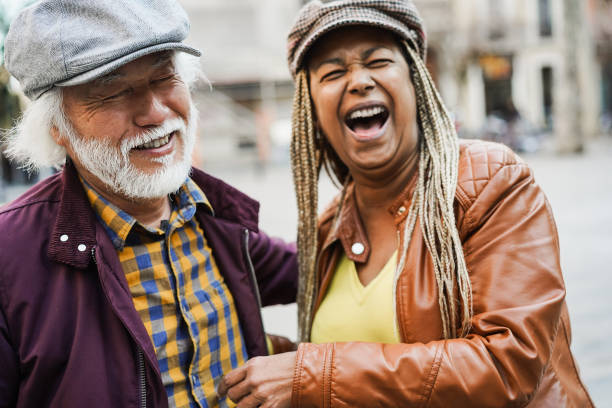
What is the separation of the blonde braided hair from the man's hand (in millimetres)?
446

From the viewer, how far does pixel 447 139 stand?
1.97 metres

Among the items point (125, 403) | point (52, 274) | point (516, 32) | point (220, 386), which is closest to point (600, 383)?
point (220, 386)

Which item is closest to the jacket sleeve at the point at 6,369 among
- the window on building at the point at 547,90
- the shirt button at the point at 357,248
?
the shirt button at the point at 357,248

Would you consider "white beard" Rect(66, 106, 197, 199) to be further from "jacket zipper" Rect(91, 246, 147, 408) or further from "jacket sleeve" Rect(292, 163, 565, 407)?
"jacket sleeve" Rect(292, 163, 565, 407)

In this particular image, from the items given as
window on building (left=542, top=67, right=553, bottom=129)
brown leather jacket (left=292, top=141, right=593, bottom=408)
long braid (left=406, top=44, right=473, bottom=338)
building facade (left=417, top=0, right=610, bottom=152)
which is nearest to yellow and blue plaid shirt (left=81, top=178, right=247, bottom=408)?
brown leather jacket (left=292, top=141, right=593, bottom=408)

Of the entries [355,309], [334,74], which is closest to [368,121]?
[334,74]

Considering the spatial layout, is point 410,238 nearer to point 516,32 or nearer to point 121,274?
point 121,274

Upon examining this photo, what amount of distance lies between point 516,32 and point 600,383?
1069 inches

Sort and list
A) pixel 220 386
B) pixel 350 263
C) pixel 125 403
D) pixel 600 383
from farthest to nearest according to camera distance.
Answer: pixel 600 383, pixel 350 263, pixel 220 386, pixel 125 403

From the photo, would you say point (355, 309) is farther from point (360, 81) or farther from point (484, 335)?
point (360, 81)

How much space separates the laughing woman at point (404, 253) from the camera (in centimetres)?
157

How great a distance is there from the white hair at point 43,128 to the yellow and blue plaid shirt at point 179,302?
0.58 feet

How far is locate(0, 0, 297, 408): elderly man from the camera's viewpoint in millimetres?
1623

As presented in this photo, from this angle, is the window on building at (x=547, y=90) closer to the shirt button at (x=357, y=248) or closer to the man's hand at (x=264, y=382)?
the shirt button at (x=357, y=248)
